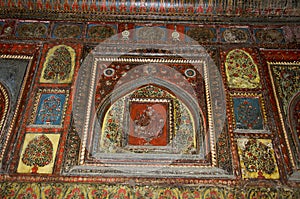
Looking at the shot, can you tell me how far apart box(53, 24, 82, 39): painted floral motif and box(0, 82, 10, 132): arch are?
1449mm

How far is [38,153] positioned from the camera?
552 cm

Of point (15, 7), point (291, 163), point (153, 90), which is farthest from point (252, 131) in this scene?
point (15, 7)

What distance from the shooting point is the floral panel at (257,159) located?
5375mm

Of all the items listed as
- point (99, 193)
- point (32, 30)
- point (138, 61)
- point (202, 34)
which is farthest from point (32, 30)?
point (99, 193)

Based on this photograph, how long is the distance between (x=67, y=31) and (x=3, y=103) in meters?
1.85

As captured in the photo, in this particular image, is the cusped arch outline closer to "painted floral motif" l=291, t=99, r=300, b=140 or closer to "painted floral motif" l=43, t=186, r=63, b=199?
"painted floral motif" l=291, t=99, r=300, b=140

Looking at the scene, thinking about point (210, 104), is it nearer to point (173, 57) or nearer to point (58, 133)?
point (173, 57)

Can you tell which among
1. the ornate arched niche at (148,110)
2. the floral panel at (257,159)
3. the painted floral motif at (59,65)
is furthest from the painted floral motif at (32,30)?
the floral panel at (257,159)

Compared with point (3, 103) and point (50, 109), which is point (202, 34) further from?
point (3, 103)

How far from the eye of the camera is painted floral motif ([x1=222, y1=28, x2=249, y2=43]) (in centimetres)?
697

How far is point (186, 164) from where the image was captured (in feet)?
18.0

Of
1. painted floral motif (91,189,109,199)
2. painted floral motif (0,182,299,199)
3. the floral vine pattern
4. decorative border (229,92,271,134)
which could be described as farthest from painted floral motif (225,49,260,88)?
painted floral motif (91,189,109,199)

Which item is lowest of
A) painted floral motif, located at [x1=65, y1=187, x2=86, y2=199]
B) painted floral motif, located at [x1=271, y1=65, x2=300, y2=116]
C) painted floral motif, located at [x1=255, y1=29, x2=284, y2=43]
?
painted floral motif, located at [x1=65, y1=187, x2=86, y2=199]

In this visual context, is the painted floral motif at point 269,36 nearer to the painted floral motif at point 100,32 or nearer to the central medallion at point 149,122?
the central medallion at point 149,122
